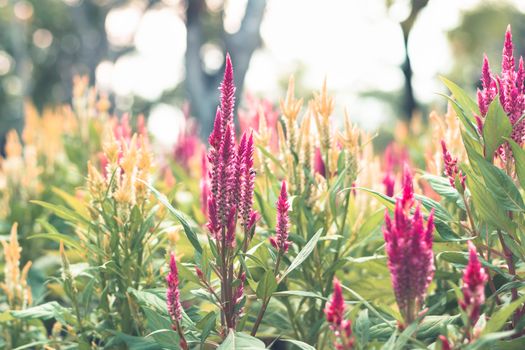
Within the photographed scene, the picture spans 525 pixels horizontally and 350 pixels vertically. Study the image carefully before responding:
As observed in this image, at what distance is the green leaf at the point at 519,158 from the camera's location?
5.75 feet

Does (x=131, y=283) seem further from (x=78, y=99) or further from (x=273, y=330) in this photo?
(x=78, y=99)

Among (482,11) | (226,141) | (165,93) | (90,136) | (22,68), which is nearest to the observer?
(226,141)

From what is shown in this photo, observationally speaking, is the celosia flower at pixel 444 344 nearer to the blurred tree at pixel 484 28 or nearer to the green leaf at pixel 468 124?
the green leaf at pixel 468 124

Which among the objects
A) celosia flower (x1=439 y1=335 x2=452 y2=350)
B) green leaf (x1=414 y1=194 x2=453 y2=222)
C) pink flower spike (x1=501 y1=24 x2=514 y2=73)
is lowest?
celosia flower (x1=439 y1=335 x2=452 y2=350)

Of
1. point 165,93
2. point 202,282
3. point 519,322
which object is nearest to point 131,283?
point 202,282

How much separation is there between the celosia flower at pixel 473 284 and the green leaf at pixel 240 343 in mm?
531

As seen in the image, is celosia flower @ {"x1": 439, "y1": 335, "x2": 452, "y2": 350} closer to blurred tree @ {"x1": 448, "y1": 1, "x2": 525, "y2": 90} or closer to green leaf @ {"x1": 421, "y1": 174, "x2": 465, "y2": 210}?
green leaf @ {"x1": 421, "y1": 174, "x2": 465, "y2": 210}

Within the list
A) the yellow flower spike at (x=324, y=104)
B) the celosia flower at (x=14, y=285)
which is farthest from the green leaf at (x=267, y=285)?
the celosia flower at (x=14, y=285)

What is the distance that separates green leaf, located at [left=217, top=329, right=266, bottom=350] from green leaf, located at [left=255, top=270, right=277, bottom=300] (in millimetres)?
134

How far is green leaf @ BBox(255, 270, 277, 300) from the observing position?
1726 millimetres

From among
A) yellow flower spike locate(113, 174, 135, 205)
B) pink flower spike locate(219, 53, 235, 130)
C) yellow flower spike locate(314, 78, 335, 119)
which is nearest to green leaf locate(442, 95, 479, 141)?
yellow flower spike locate(314, 78, 335, 119)

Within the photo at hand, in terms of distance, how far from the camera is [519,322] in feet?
5.64

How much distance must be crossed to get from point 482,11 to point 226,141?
4533cm

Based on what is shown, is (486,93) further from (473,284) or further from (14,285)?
(14,285)
